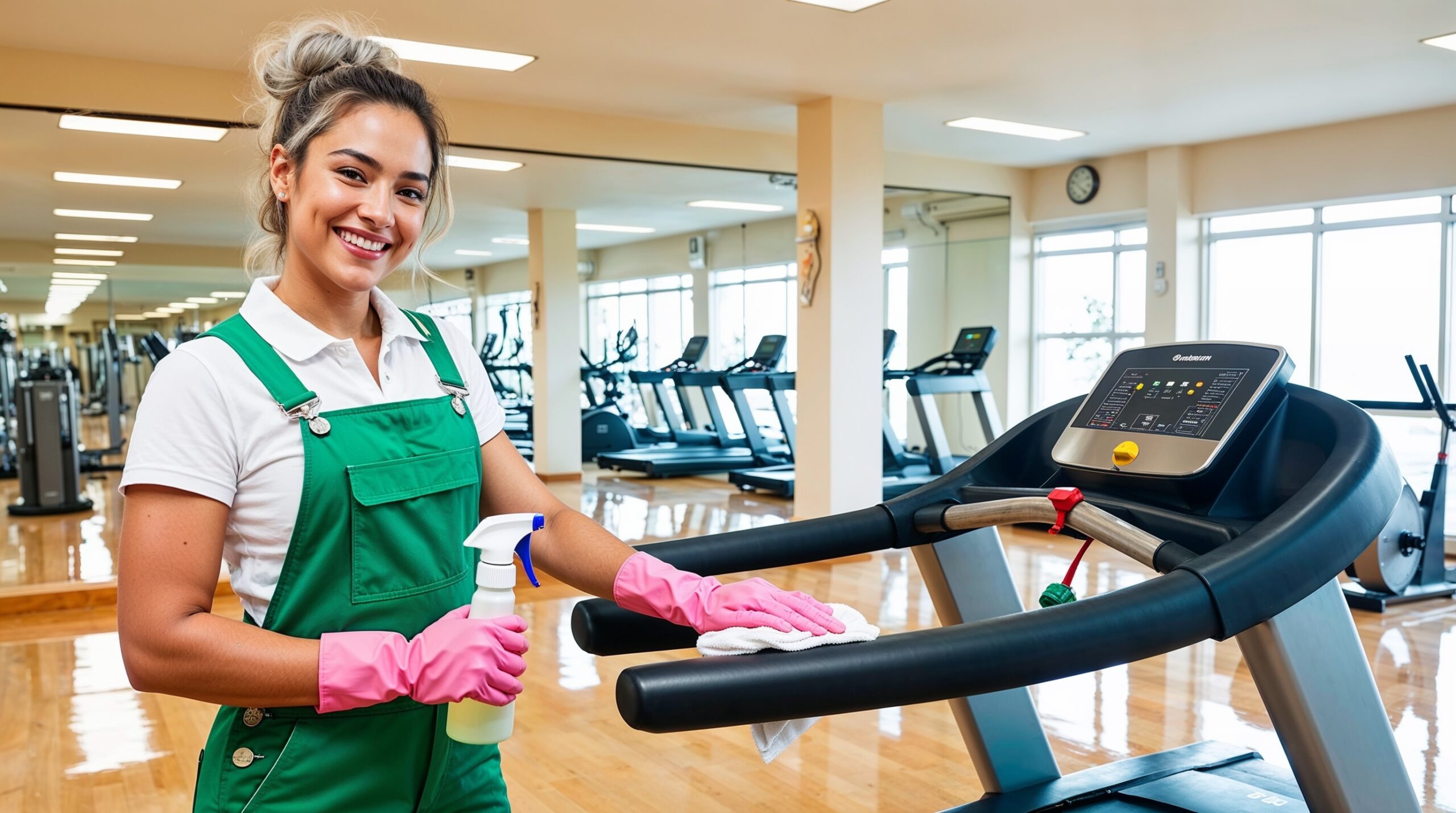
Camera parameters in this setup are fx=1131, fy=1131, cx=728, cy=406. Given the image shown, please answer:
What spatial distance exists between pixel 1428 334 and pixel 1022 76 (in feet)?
9.87

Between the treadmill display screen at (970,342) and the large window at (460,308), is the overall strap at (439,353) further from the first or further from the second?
the large window at (460,308)

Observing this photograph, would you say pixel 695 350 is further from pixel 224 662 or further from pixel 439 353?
pixel 224 662

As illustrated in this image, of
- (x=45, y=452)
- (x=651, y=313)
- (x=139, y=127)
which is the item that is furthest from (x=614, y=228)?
(x=139, y=127)

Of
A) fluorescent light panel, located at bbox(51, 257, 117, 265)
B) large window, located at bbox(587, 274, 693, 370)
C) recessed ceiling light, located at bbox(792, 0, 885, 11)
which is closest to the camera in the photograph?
recessed ceiling light, located at bbox(792, 0, 885, 11)

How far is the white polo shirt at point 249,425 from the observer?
100 cm

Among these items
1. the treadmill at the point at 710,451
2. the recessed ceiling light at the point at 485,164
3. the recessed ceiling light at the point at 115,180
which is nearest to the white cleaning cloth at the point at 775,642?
the recessed ceiling light at the point at 485,164

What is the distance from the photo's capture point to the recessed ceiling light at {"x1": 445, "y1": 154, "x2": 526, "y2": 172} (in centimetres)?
693

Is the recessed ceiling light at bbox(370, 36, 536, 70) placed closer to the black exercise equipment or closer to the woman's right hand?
the black exercise equipment

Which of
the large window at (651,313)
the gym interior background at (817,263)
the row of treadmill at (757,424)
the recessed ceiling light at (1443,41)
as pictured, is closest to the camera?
the gym interior background at (817,263)

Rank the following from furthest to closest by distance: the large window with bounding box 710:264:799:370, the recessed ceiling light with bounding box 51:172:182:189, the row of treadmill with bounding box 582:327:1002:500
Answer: the large window with bounding box 710:264:799:370 < the row of treadmill with bounding box 582:327:1002:500 < the recessed ceiling light with bounding box 51:172:182:189

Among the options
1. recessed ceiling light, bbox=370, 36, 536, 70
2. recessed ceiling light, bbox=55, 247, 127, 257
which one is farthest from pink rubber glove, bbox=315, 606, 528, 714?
recessed ceiling light, bbox=55, 247, 127, 257

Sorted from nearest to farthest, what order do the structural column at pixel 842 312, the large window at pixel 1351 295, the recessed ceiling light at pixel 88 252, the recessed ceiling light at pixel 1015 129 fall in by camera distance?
1. the structural column at pixel 842 312
2. the large window at pixel 1351 295
3. the recessed ceiling light at pixel 1015 129
4. the recessed ceiling light at pixel 88 252

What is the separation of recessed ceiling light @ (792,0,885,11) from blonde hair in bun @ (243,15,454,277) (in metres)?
3.29

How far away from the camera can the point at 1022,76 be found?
5523 mm
